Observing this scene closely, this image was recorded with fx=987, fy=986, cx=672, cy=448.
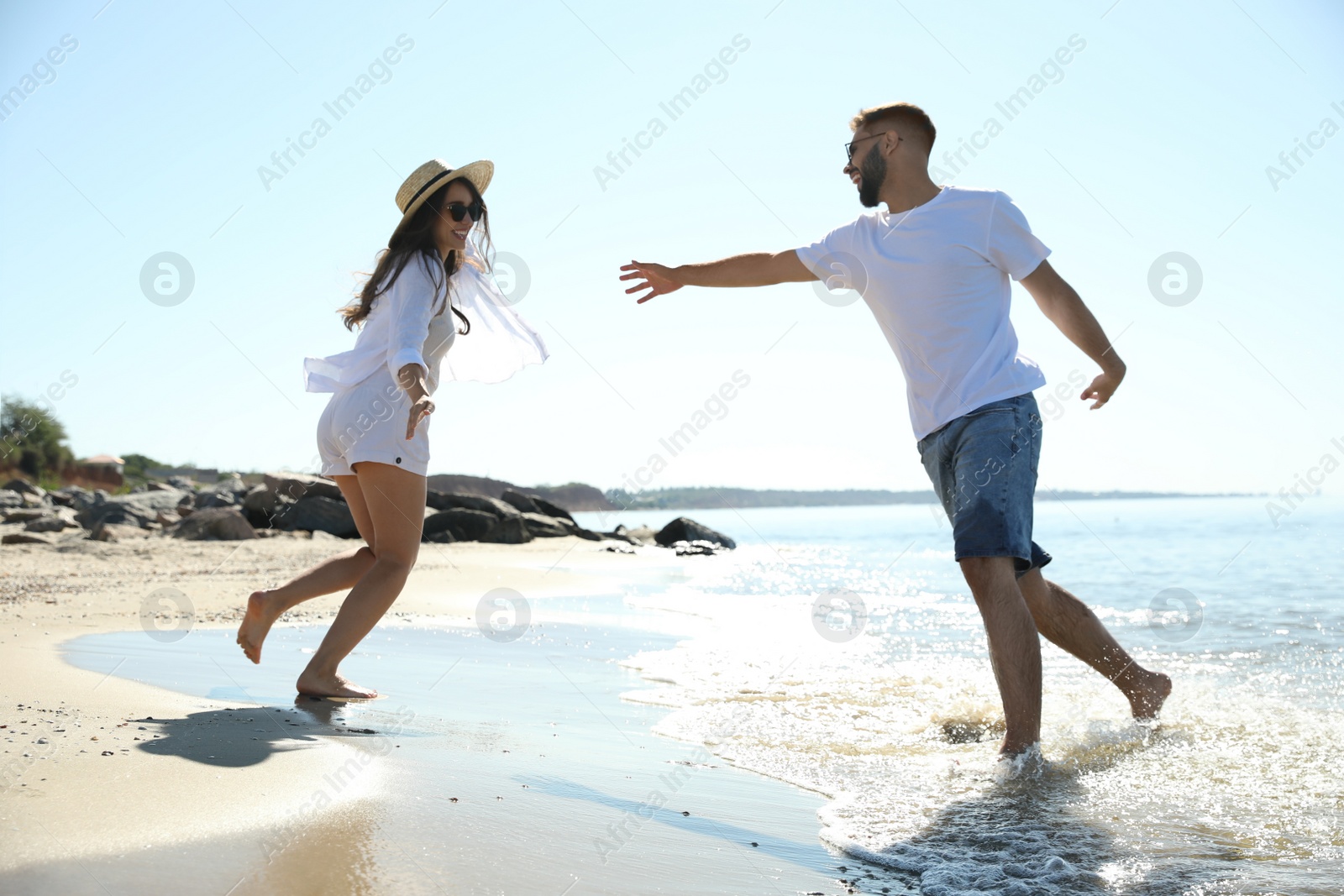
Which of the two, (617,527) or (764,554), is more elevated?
(764,554)

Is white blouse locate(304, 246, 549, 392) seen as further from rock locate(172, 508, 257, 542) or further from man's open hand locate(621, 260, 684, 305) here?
rock locate(172, 508, 257, 542)

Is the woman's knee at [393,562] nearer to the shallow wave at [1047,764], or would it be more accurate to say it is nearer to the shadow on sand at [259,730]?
the shadow on sand at [259,730]

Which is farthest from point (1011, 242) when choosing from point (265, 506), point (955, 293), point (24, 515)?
point (24, 515)

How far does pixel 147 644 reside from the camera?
4680 mm

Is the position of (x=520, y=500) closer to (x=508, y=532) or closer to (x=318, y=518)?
(x=508, y=532)

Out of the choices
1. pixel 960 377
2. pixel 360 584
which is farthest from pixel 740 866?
pixel 360 584

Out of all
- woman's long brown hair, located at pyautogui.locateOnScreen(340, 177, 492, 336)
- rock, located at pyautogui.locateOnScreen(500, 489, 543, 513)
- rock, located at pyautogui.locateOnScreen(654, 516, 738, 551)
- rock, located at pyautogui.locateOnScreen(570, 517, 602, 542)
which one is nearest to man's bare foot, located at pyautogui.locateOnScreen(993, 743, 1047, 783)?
woman's long brown hair, located at pyautogui.locateOnScreen(340, 177, 492, 336)

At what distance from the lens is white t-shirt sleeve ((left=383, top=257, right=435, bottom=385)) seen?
11.5 feet

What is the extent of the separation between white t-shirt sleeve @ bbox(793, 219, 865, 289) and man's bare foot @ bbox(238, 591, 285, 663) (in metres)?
2.36

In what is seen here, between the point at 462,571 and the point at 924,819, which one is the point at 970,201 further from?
the point at 462,571

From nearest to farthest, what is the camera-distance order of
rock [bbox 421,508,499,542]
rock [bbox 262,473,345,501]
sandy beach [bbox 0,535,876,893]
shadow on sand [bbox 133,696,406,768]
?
sandy beach [bbox 0,535,876,893] → shadow on sand [bbox 133,696,406,768] → rock [bbox 262,473,345,501] → rock [bbox 421,508,499,542]

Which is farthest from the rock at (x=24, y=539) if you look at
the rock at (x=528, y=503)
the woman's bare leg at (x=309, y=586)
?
the rock at (x=528, y=503)

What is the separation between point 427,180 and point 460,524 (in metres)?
14.0

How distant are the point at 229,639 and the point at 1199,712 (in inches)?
→ 182
